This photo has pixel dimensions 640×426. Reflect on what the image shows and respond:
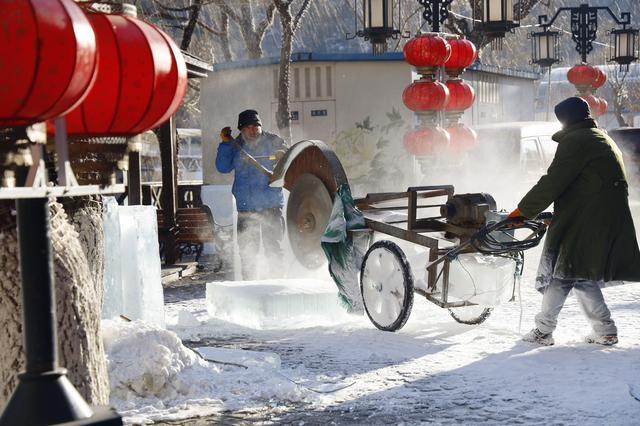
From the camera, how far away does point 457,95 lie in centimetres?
1512

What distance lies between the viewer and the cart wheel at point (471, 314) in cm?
817

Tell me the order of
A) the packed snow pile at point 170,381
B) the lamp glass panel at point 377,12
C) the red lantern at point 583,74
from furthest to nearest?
the red lantern at point 583,74 < the lamp glass panel at point 377,12 < the packed snow pile at point 170,381

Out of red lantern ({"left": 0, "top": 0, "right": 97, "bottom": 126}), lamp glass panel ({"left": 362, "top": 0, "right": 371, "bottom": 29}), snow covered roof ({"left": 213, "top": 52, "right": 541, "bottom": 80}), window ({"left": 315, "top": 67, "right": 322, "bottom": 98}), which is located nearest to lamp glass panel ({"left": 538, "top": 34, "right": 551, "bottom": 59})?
snow covered roof ({"left": 213, "top": 52, "right": 541, "bottom": 80})

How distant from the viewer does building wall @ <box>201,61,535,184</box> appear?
60.0 feet

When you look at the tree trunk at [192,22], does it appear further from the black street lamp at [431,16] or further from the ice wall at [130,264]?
the ice wall at [130,264]

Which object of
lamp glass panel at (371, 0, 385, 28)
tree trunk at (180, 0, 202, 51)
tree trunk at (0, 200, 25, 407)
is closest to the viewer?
tree trunk at (0, 200, 25, 407)

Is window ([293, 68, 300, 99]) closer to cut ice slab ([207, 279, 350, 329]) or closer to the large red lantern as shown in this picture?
the large red lantern

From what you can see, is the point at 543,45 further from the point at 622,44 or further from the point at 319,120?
the point at 319,120

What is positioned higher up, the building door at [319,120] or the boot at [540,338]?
the building door at [319,120]

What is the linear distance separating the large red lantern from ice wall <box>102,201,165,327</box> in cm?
720

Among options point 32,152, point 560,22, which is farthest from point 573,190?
point 560,22

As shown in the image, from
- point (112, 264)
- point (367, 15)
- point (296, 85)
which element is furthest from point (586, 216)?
point (296, 85)

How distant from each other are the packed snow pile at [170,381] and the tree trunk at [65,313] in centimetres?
102

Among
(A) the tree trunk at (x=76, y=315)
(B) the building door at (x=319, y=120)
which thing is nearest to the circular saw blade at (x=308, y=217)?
(A) the tree trunk at (x=76, y=315)
